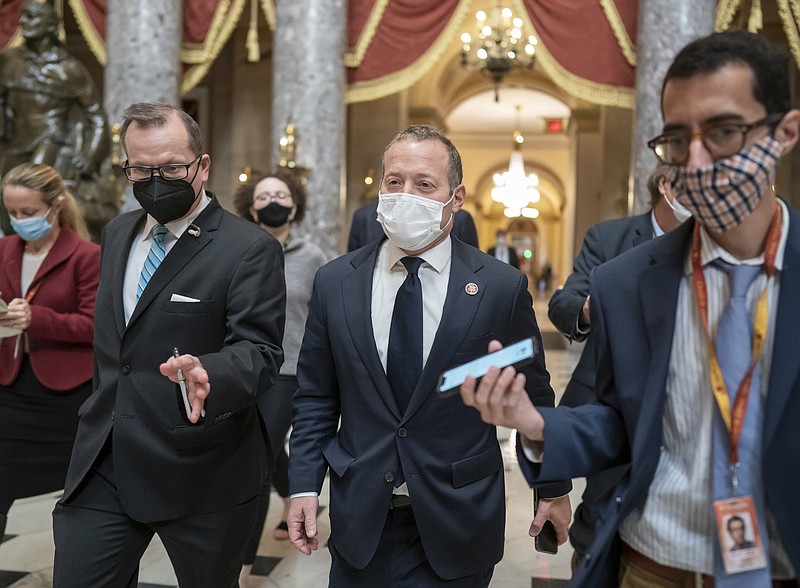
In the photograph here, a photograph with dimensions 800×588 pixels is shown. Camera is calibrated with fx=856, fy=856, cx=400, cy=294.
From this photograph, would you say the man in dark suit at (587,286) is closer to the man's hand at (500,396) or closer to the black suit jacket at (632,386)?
the black suit jacket at (632,386)

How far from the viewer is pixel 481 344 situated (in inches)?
97.3

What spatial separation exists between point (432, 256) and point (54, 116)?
8579 mm

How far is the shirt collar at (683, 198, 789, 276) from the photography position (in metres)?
1.70

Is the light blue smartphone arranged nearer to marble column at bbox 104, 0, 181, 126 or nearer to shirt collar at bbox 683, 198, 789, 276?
shirt collar at bbox 683, 198, 789, 276

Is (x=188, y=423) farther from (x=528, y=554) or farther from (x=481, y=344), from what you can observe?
(x=528, y=554)

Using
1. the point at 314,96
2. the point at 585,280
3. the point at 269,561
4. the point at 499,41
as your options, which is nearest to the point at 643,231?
the point at 585,280

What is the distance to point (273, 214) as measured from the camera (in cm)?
477

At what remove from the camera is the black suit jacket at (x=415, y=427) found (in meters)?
2.40

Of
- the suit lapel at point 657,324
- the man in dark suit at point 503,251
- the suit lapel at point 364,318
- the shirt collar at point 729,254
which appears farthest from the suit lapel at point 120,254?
the man in dark suit at point 503,251

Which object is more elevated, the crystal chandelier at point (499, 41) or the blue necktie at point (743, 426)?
the crystal chandelier at point (499, 41)

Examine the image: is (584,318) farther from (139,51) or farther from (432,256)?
(139,51)

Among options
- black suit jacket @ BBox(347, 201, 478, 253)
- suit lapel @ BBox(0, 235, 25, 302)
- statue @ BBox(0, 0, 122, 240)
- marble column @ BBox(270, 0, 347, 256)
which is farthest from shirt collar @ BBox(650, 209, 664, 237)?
statue @ BBox(0, 0, 122, 240)

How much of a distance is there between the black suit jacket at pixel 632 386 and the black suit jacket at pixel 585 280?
1448mm

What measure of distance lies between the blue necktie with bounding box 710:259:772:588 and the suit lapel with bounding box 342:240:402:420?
98 centimetres
